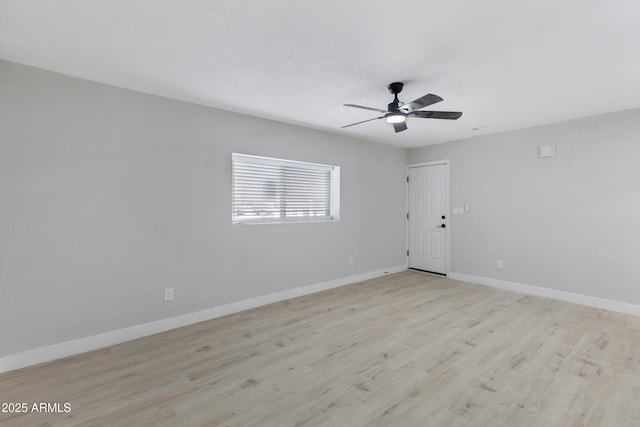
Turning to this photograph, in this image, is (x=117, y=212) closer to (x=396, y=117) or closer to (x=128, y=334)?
(x=128, y=334)

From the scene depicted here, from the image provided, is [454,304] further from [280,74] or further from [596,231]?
[280,74]

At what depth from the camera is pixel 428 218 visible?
5.58 m

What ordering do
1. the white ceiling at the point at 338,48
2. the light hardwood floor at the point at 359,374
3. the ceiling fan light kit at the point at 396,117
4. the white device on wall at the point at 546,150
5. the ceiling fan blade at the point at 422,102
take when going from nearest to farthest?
the white ceiling at the point at 338,48, the light hardwood floor at the point at 359,374, the ceiling fan blade at the point at 422,102, the ceiling fan light kit at the point at 396,117, the white device on wall at the point at 546,150

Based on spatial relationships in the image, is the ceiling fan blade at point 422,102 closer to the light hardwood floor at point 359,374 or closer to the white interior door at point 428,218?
the light hardwood floor at point 359,374

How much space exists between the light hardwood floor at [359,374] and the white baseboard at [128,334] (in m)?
0.10

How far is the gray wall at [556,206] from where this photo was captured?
357 cm

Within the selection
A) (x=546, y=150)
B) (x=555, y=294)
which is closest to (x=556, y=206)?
(x=546, y=150)

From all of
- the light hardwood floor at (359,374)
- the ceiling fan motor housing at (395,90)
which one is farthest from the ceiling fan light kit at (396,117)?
the light hardwood floor at (359,374)

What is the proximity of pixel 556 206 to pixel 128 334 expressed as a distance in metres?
5.47

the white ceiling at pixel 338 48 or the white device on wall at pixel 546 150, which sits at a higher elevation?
the white ceiling at pixel 338 48

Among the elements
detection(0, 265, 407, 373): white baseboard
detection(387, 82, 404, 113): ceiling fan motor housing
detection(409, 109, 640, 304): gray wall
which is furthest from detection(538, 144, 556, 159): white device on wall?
detection(0, 265, 407, 373): white baseboard

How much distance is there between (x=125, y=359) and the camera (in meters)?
2.51

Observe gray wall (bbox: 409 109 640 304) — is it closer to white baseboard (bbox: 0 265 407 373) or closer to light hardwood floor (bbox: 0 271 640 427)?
light hardwood floor (bbox: 0 271 640 427)

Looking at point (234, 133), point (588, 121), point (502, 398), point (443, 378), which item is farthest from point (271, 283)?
point (588, 121)
